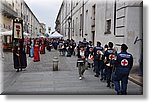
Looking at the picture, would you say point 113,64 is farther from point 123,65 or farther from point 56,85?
point 56,85

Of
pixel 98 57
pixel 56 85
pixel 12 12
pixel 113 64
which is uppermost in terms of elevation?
pixel 12 12

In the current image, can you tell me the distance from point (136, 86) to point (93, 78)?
2.33 m

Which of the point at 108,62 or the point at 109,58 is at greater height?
the point at 109,58

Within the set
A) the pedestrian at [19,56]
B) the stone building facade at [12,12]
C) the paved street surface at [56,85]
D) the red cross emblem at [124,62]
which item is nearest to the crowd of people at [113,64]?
the red cross emblem at [124,62]

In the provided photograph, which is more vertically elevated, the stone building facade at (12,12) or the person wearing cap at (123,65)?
the stone building facade at (12,12)

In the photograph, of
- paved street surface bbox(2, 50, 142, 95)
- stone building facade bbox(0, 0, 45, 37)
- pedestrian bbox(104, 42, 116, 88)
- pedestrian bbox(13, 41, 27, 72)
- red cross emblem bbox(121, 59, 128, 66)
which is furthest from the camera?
stone building facade bbox(0, 0, 45, 37)

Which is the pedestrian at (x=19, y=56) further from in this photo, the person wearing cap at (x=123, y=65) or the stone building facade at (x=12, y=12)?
the stone building facade at (x=12, y=12)

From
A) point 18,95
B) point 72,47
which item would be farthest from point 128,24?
point 72,47

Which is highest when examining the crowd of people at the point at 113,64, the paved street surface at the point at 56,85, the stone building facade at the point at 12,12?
the stone building facade at the point at 12,12

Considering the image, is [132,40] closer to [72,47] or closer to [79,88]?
[79,88]

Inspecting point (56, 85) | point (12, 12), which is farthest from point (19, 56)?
point (12, 12)

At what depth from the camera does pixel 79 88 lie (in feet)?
29.7

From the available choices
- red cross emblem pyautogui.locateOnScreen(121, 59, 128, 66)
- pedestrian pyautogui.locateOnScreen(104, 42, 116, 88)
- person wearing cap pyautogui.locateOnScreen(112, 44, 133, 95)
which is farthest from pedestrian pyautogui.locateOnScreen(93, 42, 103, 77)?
red cross emblem pyautogui.locateOnScreen(121, 59, 128, 66)

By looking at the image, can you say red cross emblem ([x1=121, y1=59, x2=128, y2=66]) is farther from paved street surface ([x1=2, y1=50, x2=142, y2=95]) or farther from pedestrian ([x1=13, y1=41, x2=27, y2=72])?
pedestrian ([x1=13, y1=41, x2=27, y2=72])
